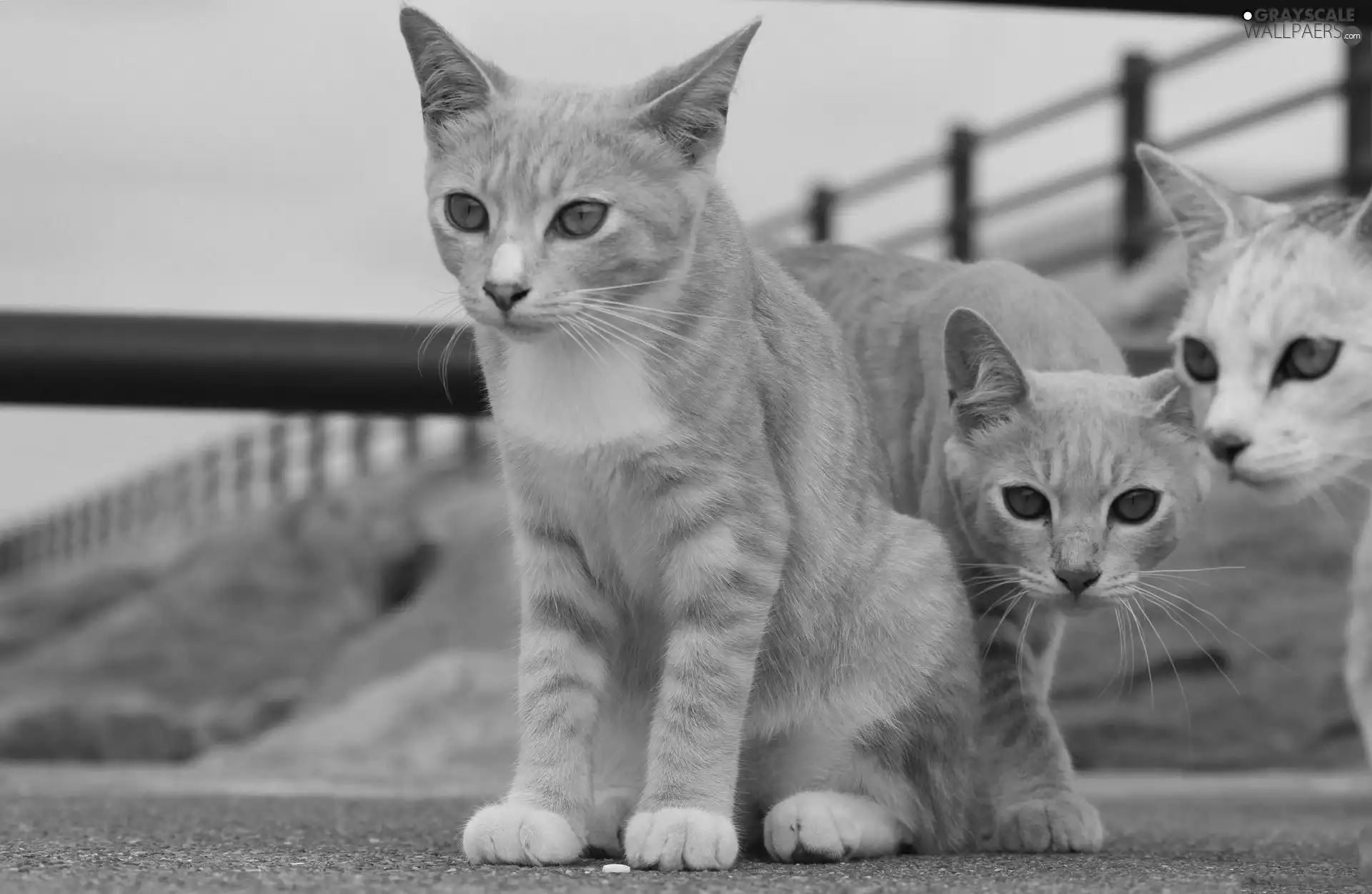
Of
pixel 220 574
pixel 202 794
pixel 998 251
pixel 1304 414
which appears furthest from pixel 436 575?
pixel 1304 414

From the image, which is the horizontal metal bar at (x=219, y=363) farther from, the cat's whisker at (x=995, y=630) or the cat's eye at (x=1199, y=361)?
the cat's eye at (x=1199, y=361)

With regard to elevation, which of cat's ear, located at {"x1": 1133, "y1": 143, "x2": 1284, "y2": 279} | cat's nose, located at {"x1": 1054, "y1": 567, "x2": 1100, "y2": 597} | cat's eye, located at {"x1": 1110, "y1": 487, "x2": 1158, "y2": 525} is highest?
cat's ear, located at {"x1": 1133, "y1": 143, "x2": 1284, "y2": 279}

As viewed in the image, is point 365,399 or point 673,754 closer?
point 673,754

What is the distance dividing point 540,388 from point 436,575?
5488 mm

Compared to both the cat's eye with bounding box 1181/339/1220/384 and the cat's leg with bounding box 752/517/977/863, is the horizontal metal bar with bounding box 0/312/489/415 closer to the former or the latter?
the cat's leg with bounding box 752/517/977/863

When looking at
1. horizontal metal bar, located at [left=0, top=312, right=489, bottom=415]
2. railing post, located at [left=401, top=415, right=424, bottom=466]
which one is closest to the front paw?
horizontal metal bar, located at [left=0, top=312, right=489, bottom=415]

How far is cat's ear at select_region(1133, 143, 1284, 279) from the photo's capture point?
1720 mm

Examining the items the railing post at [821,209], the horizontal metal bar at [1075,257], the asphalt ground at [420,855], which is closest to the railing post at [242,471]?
the railing post at [821,209]

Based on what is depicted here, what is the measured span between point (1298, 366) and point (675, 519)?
2.06 feet

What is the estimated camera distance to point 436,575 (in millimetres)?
6980

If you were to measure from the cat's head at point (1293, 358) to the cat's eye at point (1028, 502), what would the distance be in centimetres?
20

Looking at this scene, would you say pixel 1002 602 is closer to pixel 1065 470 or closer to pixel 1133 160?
pixel 1065 470

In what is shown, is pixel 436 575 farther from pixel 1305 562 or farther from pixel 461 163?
pixel 461 163

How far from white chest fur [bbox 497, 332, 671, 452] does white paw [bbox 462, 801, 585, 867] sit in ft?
1.22
